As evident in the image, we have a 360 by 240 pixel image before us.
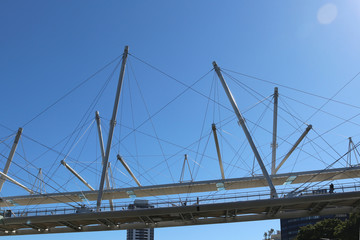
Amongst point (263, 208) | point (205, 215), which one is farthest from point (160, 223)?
point (263, 208)

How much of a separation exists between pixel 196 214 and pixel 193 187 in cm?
1916

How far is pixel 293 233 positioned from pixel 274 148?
379 feet

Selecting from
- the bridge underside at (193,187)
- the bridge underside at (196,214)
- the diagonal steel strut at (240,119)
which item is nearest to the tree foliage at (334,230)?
the bridge underside at (193,187)

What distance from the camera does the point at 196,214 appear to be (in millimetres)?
43125

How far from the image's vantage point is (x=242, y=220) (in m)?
44.2

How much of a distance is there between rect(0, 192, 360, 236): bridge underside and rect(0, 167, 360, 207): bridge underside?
8.72 metres

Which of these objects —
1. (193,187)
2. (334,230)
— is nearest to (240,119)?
(193,187)

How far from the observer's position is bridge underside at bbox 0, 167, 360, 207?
56.2 meters

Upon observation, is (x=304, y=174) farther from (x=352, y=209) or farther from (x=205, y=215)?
(x=205, y=215)

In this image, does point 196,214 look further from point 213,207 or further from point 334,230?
point 334,230

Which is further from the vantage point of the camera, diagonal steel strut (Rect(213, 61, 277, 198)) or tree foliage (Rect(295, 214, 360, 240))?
tree foliage (Rect(295, 214, 360, 240))

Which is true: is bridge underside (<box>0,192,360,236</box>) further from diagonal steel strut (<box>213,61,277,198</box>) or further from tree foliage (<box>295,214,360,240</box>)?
tree foliage (<box>295,214,360,240</box>)

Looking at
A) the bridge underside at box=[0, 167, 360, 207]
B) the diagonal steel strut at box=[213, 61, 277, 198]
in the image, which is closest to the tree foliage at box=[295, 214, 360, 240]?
the bridge underside at box=[0, 167, 360, 207]

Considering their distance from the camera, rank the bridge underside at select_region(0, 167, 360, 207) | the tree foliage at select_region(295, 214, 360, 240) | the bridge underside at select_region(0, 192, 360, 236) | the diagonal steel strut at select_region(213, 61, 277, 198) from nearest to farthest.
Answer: the bridge underside at select_region(0, 192, 360, 236) < the diagonal steel strut at select_region(213, 61, 277, 198) < the bridge underside at select_region(0, 167, 360, 207) < the tree foliage at select_region(295, 214, 360, 240)
